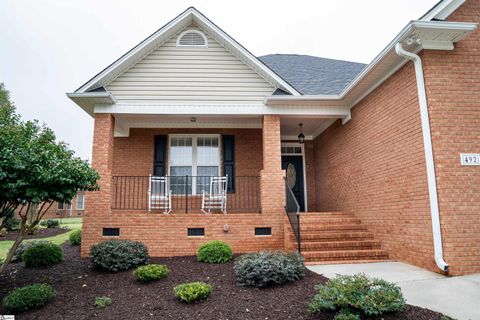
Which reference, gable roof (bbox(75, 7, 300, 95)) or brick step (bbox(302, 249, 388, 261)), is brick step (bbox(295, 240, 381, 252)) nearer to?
brick step (bbox(302, 249, 388, 261))

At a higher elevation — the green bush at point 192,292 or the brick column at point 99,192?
the brick column at point 99,192

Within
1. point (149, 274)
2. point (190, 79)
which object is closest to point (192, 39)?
point (190, 79)

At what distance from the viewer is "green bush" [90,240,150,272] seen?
6.40 metres

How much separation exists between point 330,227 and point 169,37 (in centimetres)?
667

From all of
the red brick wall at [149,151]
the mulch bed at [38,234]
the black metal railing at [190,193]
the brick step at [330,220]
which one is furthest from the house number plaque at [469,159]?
the mulch bed at [38,234]

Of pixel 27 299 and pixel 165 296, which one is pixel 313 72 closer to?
pixel 165 296

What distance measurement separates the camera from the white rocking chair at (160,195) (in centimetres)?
894

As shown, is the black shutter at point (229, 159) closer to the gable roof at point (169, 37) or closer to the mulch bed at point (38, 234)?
the gable roof at point (169, 37)

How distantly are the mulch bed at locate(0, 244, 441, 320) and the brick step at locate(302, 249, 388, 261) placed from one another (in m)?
1.01

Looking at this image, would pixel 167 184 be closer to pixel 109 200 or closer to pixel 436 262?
pixel 109 200

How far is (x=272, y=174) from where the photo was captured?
328 inches

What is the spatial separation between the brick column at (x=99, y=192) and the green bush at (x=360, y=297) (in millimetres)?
5767

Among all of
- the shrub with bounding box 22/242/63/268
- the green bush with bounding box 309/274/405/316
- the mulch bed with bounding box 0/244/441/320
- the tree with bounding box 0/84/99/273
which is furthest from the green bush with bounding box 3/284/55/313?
the green bush with bounding box 309/274/405/316

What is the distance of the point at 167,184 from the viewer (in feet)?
30.8
